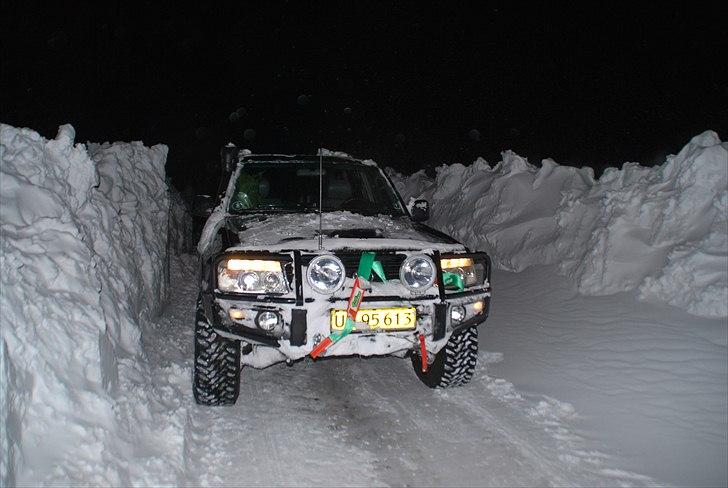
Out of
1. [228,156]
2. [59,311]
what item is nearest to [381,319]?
[59,311]

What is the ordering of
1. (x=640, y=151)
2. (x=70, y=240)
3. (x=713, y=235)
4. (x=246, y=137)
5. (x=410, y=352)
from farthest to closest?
(x=246, y=137), (x=640, y=151), (x=713, y=235), (x=410, y=352), (x=70, y=240)

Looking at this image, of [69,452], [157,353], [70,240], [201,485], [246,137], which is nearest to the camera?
[69,452]

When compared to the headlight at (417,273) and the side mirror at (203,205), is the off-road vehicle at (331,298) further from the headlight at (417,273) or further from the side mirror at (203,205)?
the side mirror at (203,205)

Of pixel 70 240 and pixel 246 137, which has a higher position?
pixel 246 137

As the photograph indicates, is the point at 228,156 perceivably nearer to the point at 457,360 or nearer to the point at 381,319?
the point at 381,319

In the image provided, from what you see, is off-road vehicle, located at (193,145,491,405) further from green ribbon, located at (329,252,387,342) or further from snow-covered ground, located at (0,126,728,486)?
snow-covered ground, located at (0,126,728,486)

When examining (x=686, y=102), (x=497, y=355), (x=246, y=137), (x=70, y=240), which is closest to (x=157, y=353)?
(x=70, y=240)

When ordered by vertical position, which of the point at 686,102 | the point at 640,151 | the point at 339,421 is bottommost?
the point at 339,421

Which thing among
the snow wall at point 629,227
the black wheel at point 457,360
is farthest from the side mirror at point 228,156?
the snow wall at point 629,227

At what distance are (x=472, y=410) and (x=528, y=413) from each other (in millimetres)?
397

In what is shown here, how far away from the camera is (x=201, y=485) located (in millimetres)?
2982

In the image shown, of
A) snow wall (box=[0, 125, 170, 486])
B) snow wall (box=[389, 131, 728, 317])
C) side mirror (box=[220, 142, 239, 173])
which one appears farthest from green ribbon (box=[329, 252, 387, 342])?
snow wall (box=[389, 131, 728, 317])

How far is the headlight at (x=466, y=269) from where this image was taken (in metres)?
4.05

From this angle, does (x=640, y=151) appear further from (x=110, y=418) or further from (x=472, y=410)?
(x=110, y=418)
